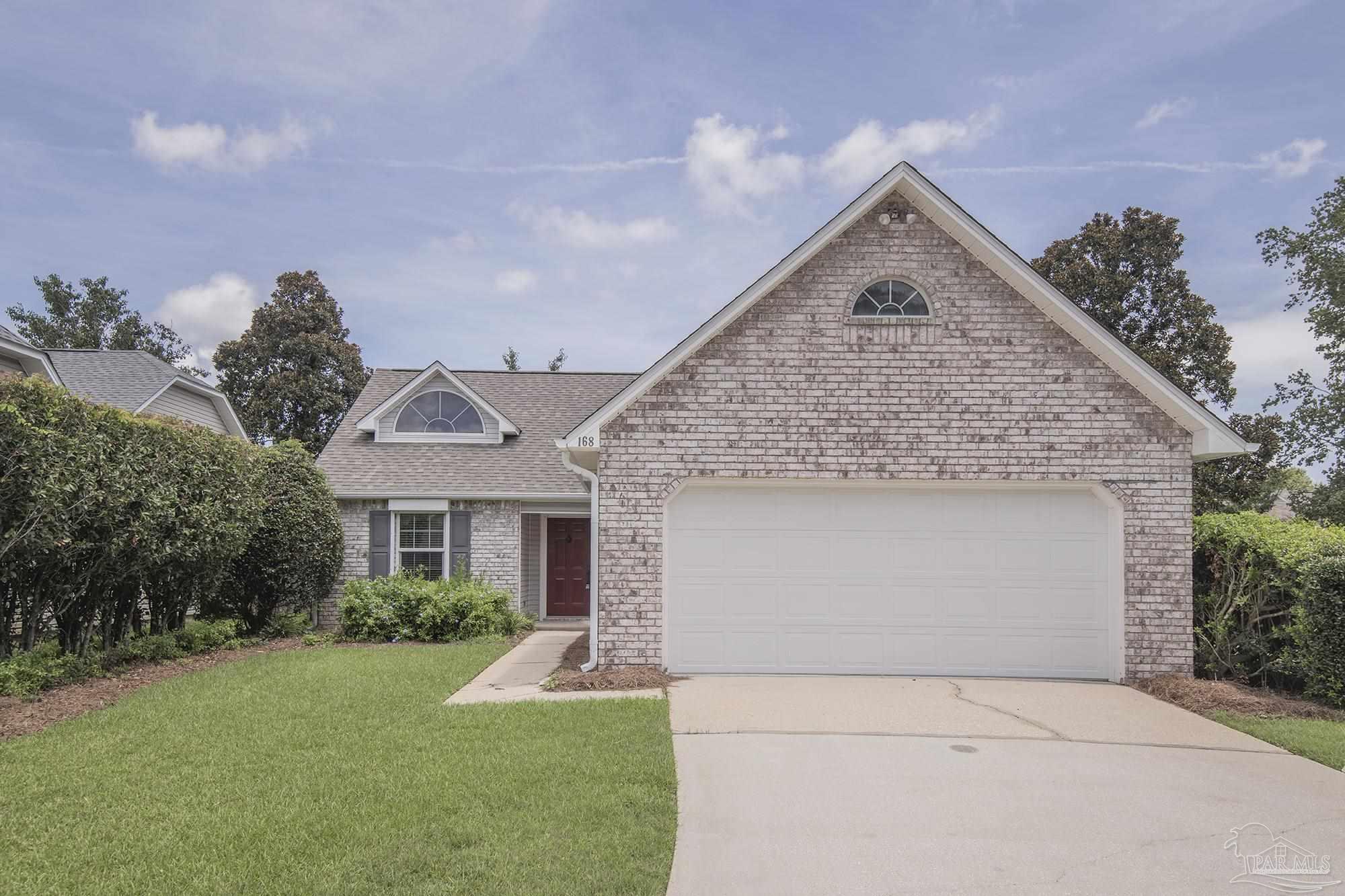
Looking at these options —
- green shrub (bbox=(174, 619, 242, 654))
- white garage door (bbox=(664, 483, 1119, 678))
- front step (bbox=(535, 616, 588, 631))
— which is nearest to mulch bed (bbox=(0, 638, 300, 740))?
green shrub (bbox=(174, 619, 242, 654))

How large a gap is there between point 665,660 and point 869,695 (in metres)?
2.42

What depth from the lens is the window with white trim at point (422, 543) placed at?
52.6 ft

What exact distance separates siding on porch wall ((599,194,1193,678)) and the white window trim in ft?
23.5

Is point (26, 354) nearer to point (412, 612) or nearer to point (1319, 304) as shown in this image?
point (412, 612)

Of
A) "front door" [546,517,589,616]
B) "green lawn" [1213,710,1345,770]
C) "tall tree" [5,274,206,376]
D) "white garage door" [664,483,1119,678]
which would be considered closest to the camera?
"green lawn" [1213,710,1345,770]

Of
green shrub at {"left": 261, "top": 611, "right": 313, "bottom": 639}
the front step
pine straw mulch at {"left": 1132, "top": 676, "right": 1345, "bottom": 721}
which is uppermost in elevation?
pine straw mulch at {"left": 1132, "top": 676, "right": 1345, "bottom": 721}

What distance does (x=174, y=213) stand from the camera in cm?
2072

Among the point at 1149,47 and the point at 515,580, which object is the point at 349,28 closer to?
the point at 515,580

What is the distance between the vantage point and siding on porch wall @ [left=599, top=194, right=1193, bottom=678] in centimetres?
975

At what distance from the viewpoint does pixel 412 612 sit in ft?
45.1

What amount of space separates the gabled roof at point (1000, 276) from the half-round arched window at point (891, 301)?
808 mm

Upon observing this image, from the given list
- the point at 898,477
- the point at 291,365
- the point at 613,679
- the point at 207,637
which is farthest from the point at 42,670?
the point at 291,365

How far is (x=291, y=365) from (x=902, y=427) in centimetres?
3075

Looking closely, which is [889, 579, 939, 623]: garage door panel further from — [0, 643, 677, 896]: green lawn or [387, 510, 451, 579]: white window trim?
[387, 510, 451, 579]: white window trim
